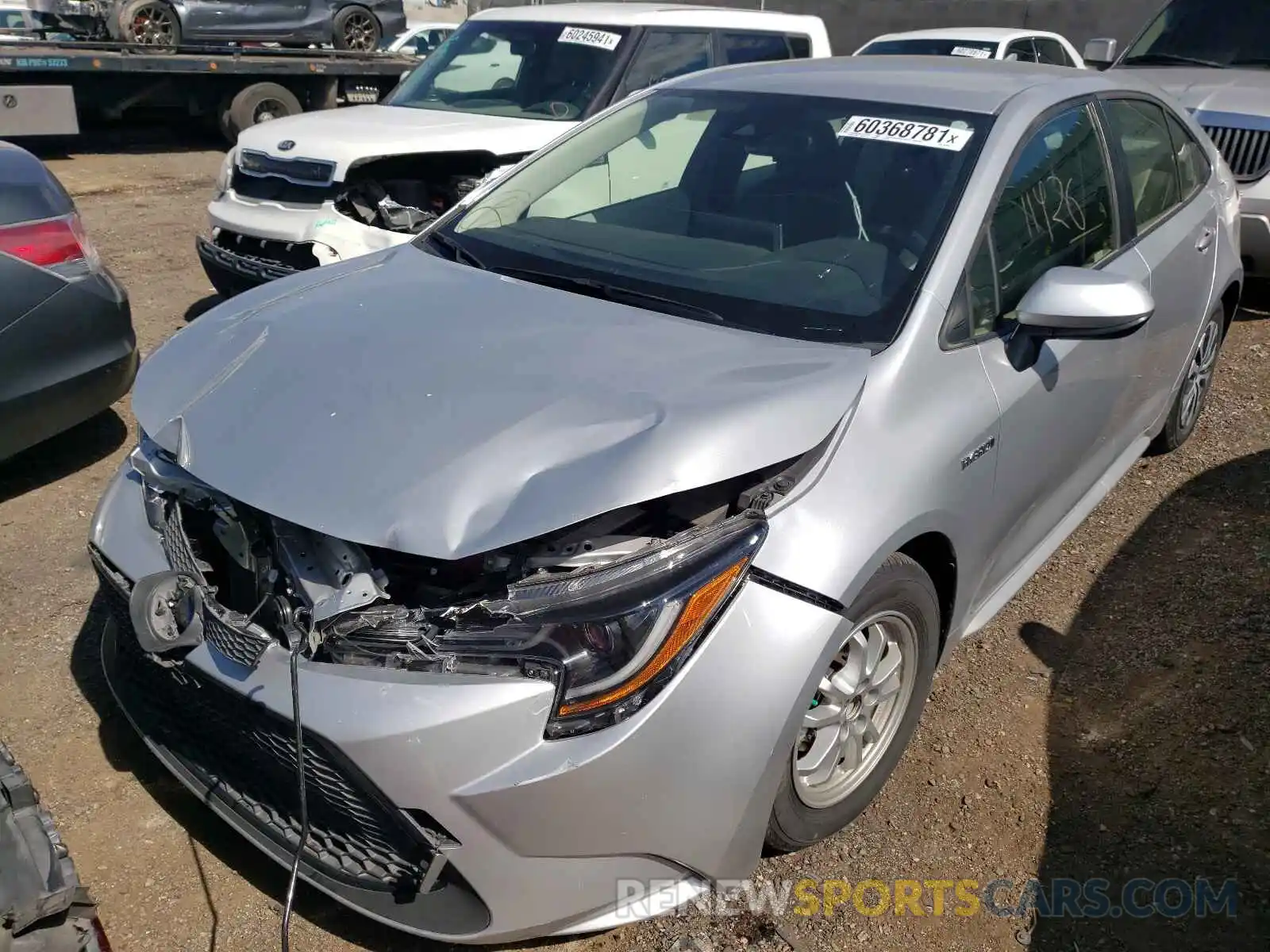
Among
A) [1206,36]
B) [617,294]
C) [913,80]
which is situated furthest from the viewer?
[1206,36]

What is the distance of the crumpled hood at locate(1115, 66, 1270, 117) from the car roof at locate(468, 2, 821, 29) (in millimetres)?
2492

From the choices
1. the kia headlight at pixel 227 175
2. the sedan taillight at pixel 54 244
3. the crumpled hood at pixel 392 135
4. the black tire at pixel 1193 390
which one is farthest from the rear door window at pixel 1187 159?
the kia headlight at pixel 227 175

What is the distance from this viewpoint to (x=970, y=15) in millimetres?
18688

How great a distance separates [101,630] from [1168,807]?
3148 millimetres

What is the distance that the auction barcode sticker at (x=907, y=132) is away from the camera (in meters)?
2.87

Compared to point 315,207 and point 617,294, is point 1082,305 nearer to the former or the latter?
point 617,294

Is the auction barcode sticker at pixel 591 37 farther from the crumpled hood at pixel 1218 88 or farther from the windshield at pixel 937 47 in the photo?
the windshield at pixel 937 47

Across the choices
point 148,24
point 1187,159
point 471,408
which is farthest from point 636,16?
point 148,24

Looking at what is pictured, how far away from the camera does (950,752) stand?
2.91 meters

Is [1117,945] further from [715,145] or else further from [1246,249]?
[1246,249]

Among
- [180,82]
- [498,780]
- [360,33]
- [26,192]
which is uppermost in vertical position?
[26,192]

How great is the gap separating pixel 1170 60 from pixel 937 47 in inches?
141

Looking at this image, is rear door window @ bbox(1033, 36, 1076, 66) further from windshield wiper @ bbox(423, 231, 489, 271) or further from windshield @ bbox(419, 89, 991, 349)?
windshield wiper @ bbox(423, 231, 489, 271)

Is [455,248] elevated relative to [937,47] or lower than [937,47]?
elevated
